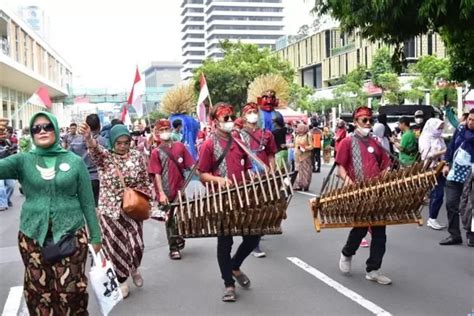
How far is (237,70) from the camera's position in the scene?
3816cm

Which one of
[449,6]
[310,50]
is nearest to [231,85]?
[449,6]

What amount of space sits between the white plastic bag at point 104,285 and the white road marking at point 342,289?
7.41 feet

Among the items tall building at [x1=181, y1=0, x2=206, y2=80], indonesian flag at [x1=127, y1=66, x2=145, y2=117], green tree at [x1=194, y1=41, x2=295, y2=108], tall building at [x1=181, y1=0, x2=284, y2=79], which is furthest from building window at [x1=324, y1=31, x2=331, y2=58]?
tall building at [x1=181, y1=0, x2=206, y2=80]

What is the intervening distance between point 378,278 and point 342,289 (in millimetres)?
445

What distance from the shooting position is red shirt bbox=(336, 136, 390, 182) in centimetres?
555

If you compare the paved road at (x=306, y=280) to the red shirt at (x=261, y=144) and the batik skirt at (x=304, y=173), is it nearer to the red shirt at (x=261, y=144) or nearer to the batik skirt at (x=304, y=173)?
the red shirt at (x=261, y=144)

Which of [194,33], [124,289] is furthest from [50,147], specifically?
[194,33]

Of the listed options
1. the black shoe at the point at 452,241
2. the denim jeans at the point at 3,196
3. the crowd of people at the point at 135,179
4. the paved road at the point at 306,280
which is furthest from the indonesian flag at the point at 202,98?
the black shoe at the point at 452,241

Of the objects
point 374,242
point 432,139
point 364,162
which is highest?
point 432,139

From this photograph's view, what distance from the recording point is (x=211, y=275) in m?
6.20

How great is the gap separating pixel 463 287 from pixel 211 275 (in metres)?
2.50

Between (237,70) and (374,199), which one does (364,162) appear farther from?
(237,70)

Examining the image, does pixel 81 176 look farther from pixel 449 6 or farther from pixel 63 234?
pixel 449 6

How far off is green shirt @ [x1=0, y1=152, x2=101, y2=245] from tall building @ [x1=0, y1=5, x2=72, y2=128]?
27922 millimetres
